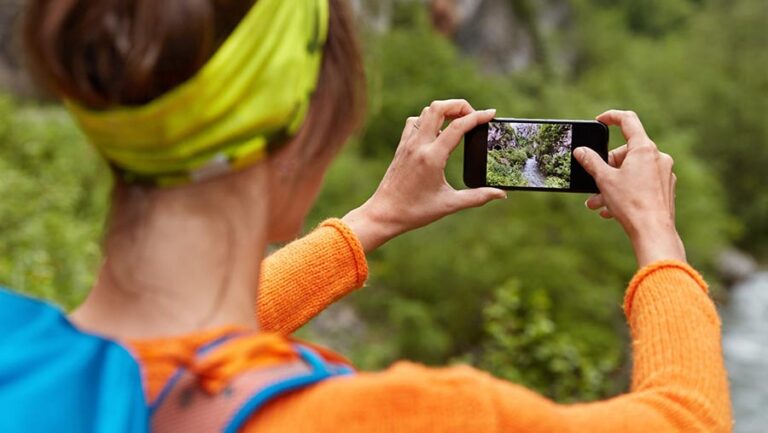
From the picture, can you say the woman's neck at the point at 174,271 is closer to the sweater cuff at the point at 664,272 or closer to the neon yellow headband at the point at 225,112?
the neon yellow headband at the point at 225,112

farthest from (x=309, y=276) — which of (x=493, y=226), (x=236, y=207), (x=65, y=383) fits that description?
(x=493, y=226)

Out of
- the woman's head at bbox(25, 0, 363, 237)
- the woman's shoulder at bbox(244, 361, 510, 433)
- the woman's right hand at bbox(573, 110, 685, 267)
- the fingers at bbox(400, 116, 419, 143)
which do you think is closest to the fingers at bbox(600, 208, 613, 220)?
the woman's right hand at bbox(573, 110, 685, 267)

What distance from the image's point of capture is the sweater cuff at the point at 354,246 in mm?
1194

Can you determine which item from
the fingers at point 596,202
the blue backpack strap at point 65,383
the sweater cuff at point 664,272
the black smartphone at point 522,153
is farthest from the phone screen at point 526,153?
the blue backpack strap at point 65,383

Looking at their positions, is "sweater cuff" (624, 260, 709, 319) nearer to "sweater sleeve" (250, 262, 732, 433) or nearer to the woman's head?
"sweater sleeve" (250, 262, 732, 433)

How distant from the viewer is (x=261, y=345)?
69 cm

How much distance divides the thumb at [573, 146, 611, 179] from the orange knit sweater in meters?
0.18

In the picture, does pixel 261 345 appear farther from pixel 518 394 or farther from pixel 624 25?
pixel 624 25

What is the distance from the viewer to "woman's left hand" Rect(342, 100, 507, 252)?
118cm

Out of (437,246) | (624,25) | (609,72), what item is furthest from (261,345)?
(624,25)

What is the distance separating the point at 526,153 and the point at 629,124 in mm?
207

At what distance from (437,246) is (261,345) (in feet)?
26.4

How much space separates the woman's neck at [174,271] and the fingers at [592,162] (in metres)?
0.46

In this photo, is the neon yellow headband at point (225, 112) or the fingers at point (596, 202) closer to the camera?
the neon yellow headband at point (225, 112)
